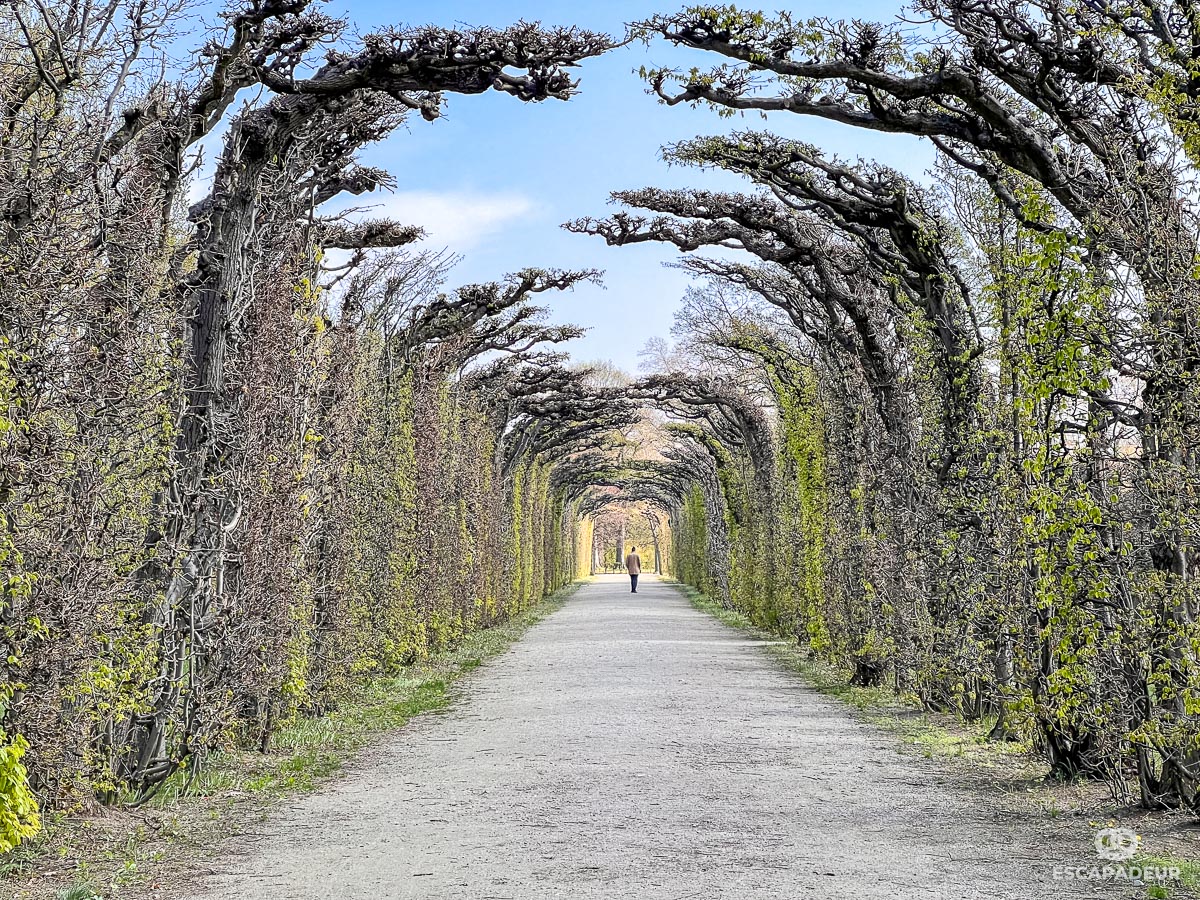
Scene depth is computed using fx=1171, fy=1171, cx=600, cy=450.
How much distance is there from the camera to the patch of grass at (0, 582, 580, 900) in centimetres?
521

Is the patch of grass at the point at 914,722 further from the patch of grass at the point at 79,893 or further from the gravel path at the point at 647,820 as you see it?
the patch of grass at the point at 79,893

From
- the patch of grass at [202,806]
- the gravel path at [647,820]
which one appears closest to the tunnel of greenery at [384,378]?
the patch of grass at [202,806]

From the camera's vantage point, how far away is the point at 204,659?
303 inches

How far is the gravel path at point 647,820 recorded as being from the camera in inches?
199

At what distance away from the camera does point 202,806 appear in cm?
682

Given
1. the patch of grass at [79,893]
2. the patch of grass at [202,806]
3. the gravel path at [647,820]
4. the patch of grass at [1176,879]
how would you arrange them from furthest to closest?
the patch of grass at [202,806]
the gravel path at [647,820]
the patch of grass at [1176,879]
the patch of grass at [79,893]

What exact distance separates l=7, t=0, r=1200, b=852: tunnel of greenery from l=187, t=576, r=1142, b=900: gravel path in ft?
3.15

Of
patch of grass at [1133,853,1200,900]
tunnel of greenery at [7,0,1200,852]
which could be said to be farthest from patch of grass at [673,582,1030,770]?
patch of grass at [1133,853,1200,900]

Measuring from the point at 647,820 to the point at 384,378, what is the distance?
8598 millimetres

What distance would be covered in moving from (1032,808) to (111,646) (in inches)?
204

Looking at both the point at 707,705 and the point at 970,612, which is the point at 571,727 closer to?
the point at 707,705

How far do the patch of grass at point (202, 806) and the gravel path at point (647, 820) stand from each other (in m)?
0.30

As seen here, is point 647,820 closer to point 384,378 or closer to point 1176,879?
point 1176,879

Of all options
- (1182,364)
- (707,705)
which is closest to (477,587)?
(707,705)
